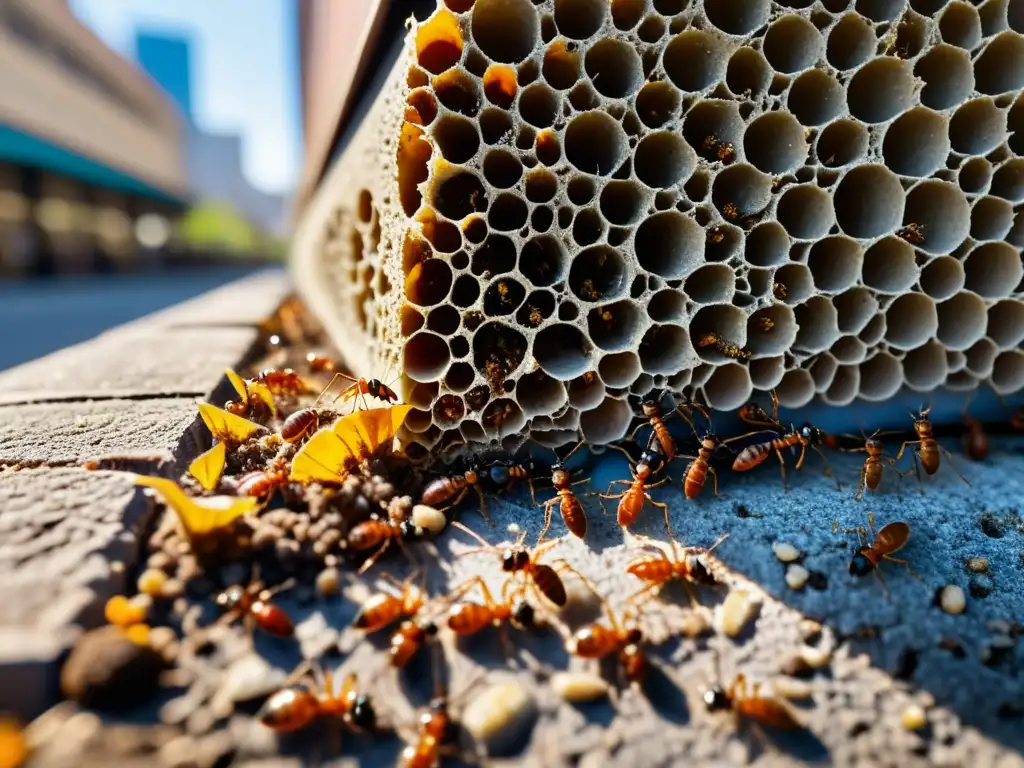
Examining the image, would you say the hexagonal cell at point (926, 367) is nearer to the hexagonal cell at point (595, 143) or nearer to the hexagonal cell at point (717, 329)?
the hexagonal cell at point (717, 329)

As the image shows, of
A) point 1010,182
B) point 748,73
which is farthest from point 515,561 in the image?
point 1010,182

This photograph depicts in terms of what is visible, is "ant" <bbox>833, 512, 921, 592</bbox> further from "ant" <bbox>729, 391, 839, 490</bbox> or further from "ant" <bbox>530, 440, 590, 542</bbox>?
"ant" <bbox>530, 440, 590, 542</bbox>

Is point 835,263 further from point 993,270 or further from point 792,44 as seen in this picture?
point 792,44

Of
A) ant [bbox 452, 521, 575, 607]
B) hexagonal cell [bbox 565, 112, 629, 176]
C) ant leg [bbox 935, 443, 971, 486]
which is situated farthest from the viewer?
ant leg [bbox 935, 443, 971, 486]

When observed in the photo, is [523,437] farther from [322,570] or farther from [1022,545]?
[1022,545]

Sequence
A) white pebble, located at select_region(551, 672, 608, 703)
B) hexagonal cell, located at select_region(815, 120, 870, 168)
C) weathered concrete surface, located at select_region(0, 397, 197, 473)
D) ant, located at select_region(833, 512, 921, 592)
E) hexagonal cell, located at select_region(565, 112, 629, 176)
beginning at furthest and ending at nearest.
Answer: hexagonal cell, located at select_region(815, 120, 870, 168) < hexagonal cell, located at select_region(565, 112, 629, 176) < weathered concrete surface, located at select_region(0, 397, 197, 473) < ant, located at select_region(833, 512, 921, 592) < white pebble, located at select_region(551, 672, 608, 703)

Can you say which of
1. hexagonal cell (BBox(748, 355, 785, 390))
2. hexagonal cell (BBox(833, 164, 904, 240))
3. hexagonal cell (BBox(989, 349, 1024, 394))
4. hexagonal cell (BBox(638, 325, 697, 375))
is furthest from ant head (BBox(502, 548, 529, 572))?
hexagonal cell (BBox(989, 349, 1024, 394))

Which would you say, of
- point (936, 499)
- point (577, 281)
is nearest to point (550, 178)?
point (577, 281)
